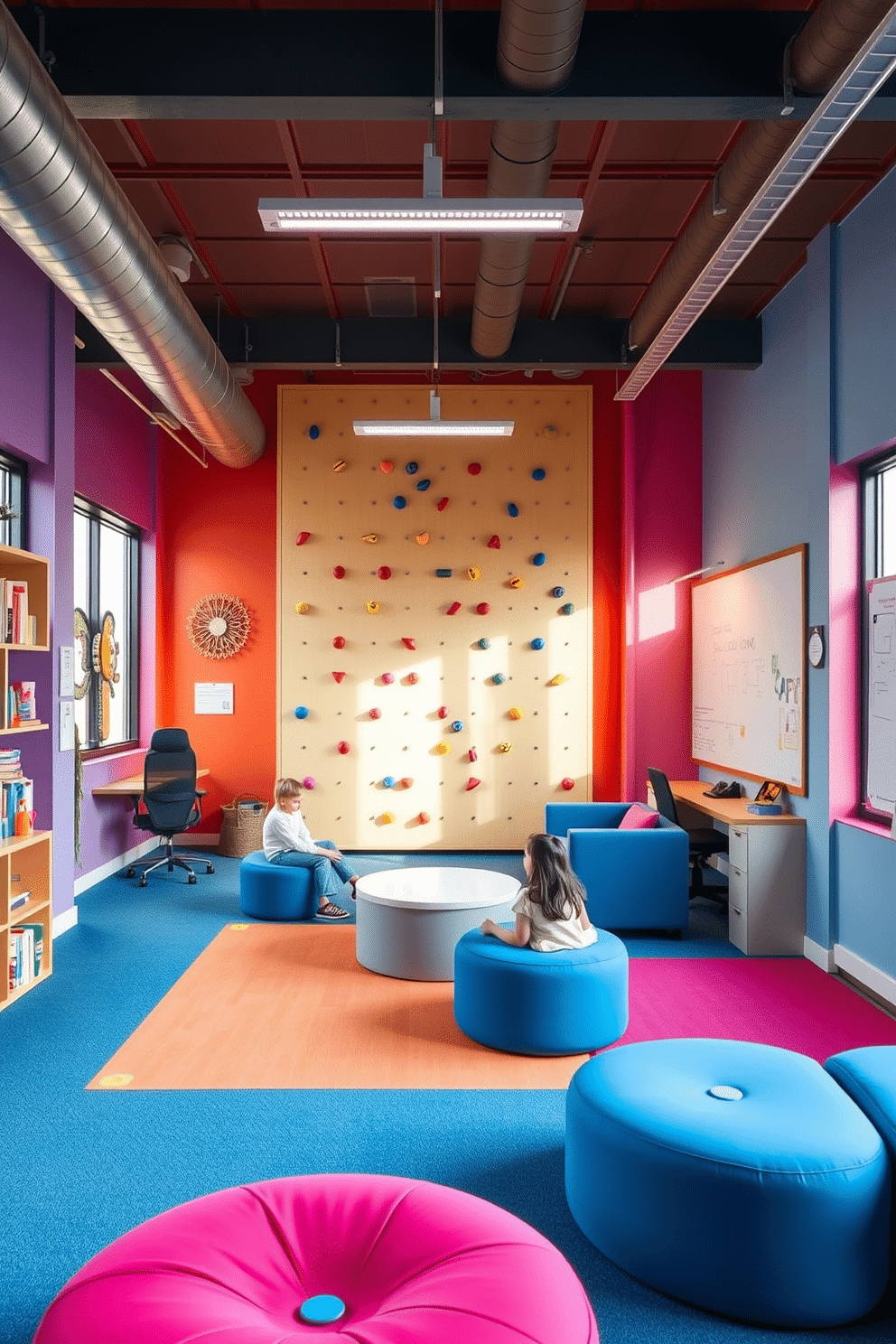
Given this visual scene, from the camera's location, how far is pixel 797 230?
527cm

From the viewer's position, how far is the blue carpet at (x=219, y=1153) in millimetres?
2250

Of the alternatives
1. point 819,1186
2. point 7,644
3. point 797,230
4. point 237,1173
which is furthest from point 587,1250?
point 797,230

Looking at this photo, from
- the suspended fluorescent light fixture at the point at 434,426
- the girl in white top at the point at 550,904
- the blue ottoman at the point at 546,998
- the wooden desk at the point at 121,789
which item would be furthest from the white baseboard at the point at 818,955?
the wooden desk at the point at 121,789

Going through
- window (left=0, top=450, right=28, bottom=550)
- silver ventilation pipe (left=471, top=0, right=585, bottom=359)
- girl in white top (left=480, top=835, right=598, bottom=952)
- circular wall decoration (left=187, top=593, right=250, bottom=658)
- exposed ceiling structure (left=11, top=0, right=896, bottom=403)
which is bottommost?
girl in white top (left=480, top=835, right=598, bottom=952)

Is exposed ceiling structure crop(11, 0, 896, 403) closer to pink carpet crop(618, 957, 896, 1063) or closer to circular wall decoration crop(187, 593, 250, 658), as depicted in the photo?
circular wall decoration crop(187, 593, 250, 658)

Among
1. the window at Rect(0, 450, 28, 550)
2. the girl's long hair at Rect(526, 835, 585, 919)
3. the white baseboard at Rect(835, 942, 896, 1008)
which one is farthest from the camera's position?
the window at Rect(0, 450, 28, 550)

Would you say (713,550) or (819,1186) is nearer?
(819,1186)

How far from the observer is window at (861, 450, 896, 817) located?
4703mm

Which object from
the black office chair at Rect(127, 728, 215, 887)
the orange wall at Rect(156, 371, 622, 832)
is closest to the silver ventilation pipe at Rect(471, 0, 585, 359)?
the orange wall at Rect(156, 371, 622, 832)

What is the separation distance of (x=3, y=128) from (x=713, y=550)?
5805 mm

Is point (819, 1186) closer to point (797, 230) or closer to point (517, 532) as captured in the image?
point (797, 230)

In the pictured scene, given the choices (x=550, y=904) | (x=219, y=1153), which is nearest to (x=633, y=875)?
(x=550, y=904)

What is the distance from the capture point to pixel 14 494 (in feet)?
17.7

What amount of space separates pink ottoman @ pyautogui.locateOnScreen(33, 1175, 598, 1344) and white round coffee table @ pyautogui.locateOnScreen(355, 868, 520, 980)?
8.04 feet
